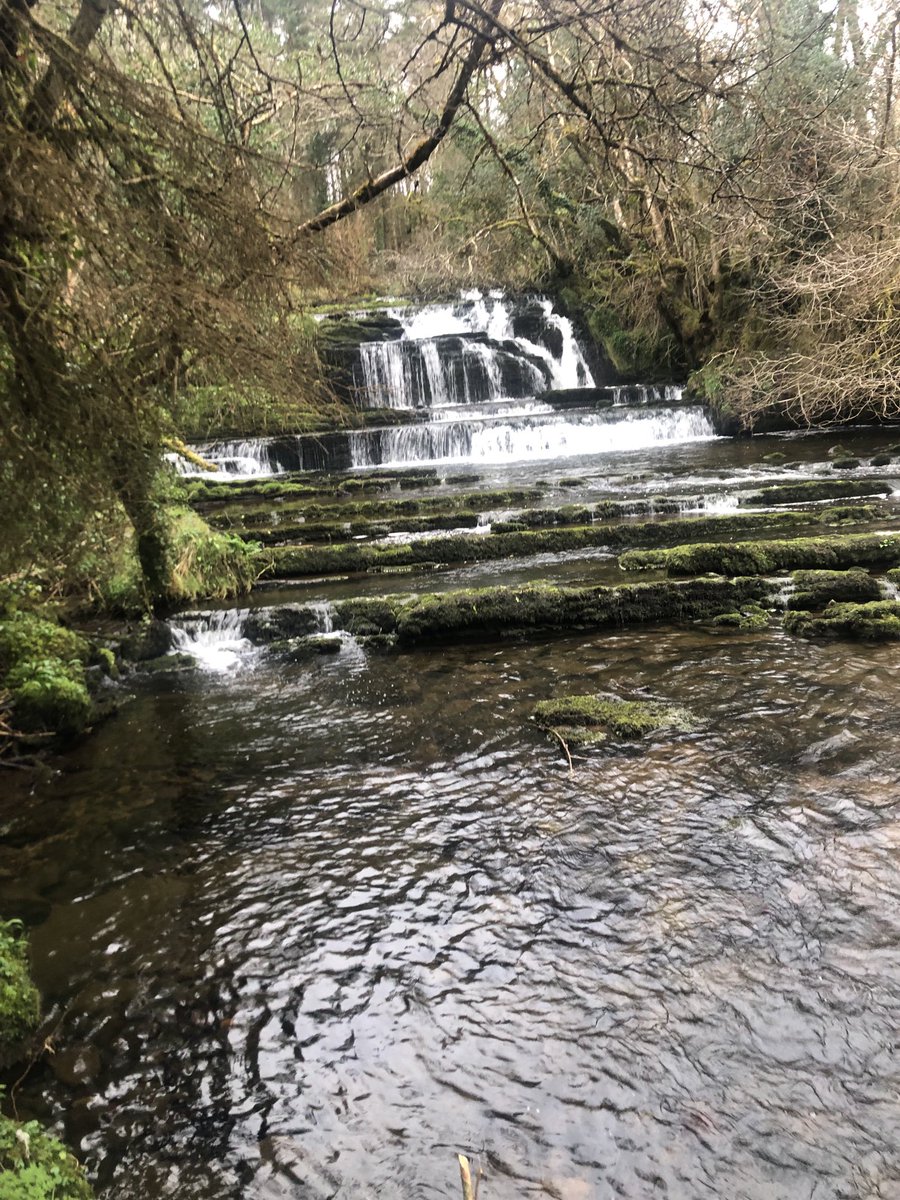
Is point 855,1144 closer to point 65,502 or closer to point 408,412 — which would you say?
point 65,502

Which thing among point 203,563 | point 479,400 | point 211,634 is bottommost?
point 211,634

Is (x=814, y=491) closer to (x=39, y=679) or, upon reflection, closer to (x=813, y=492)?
(x=813, y=492)

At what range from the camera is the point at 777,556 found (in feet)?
27.0

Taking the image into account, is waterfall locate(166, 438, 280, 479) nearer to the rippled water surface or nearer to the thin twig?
the rippled water surface

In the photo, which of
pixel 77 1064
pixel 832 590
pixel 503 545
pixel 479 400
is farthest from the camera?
pixel 479 400

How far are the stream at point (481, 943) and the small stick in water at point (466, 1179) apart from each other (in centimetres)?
6

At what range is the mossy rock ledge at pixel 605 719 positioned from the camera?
5.14 m

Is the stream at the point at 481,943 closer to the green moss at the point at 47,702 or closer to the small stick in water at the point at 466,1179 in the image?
the small stick in water at the point at 466,1179

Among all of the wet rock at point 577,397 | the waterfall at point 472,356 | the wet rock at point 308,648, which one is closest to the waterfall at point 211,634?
the wet rock at point 308,648

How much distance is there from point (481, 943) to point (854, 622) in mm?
4707

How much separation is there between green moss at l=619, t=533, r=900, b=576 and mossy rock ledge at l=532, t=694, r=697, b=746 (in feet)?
9.82

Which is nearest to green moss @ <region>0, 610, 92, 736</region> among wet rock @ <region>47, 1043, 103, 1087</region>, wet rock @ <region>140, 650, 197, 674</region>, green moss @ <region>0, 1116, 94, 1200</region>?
wet rock @ <region>140, 650, 197, 674</region>

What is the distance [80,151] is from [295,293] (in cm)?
159

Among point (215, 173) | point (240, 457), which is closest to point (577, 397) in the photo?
point (240, 457)
